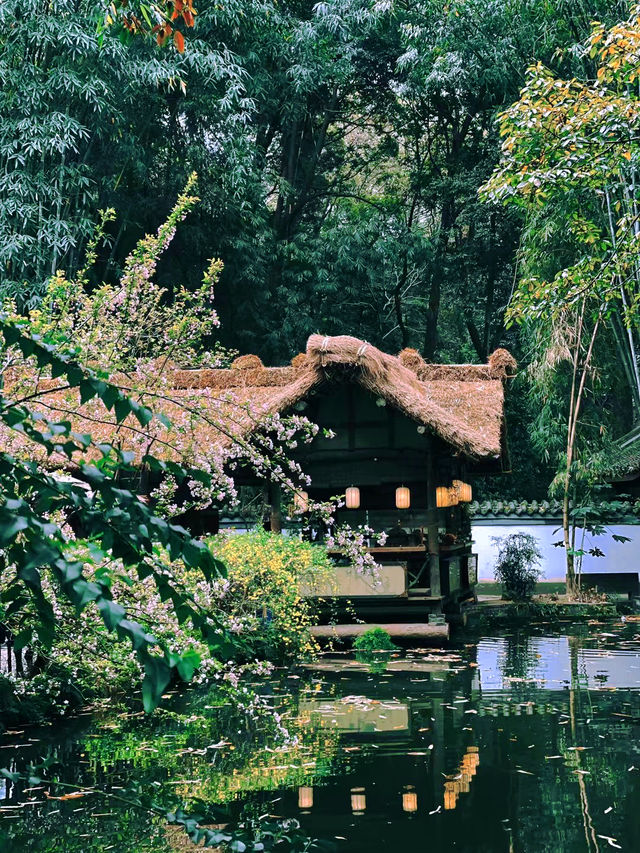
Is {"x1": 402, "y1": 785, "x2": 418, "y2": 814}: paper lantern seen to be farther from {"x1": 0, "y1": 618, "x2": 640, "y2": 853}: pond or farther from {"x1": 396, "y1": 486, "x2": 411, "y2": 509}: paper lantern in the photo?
{"x1": 396, "y1": 486, "x2": 411, "y2": 509}: paper lantern

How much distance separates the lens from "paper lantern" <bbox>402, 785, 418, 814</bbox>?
4949mm

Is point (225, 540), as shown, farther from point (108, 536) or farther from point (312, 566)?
point (108, 536)

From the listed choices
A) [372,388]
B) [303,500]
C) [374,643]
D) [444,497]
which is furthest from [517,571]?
[303,500]

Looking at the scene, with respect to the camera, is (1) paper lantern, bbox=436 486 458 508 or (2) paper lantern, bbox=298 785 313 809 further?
(1) paper lantern, bbox=436 486 458 508

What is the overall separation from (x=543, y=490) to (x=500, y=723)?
57.5ft

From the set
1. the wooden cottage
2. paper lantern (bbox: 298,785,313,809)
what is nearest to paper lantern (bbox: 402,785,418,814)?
paper lantern (bbox: 298,785,313,809)

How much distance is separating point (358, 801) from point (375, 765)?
2.74 ft

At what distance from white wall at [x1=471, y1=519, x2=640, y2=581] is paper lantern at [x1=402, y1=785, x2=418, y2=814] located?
1328cm

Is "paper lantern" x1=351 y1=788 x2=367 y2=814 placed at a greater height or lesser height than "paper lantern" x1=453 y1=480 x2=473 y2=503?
lesser

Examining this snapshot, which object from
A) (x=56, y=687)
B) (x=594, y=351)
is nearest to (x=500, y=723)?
(x=56, y=687)

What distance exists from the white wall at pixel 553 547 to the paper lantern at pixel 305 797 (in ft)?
43.8

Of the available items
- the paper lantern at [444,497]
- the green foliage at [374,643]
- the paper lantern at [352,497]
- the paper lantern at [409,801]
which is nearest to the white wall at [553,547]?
the paper lantern at [444,497]

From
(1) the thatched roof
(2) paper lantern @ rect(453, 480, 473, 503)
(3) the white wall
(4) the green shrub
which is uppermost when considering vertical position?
(1) the thatched roof

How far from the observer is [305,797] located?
514cm
